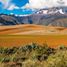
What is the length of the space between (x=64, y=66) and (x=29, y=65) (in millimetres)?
1609

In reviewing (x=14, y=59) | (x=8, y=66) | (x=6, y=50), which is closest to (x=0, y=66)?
(x=8, y=66)

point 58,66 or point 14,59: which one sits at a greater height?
point 58,66

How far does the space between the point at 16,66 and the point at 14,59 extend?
3.49 meters

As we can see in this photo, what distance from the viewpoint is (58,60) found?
12.6 meters

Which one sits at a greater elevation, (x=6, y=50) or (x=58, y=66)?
(x=58, y=66)

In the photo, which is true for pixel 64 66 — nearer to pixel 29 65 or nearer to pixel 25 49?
pixel 29 65

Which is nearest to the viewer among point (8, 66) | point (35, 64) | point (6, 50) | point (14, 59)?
point (35, 64)

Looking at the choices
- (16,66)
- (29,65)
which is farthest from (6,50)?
(29,65)

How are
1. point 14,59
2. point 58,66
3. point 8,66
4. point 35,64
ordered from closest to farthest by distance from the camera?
point 58,66
point 35,64
point 8,66
point 14,59

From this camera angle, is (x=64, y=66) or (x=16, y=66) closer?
(x=64, y=66)

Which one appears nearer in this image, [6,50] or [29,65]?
[29,65]

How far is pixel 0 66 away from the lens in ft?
41.7

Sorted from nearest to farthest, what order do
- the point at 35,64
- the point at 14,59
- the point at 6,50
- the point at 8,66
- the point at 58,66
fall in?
1. the point at 58,66
2. the point at 35,64
3. the point at 8,66
4. the point at 14,59
5. the point at 6,50

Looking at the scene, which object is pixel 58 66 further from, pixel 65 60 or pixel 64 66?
pixel 65 60
